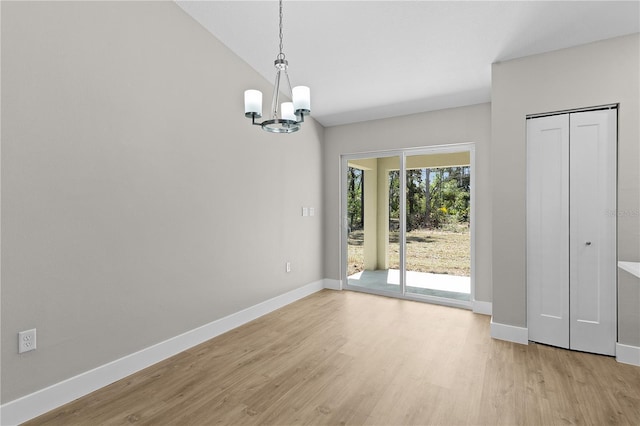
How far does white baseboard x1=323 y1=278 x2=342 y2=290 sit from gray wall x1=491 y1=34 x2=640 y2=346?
231 centimetres

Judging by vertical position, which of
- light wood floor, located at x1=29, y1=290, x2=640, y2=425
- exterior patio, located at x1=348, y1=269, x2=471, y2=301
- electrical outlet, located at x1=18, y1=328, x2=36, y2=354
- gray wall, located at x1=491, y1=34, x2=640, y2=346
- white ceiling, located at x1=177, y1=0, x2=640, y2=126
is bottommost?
light wood floor, located at x1=29, y1=290, x2=640, y2=425

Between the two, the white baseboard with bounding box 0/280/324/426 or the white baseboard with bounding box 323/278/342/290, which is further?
the white baseboard with bounding box 323/278/342/290

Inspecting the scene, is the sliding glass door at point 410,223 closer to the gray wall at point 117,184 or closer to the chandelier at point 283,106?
the gray wall at point 117,184

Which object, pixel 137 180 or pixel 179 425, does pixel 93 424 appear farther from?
pixel 137 180

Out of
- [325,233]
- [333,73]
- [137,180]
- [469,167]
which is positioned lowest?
[325,233]

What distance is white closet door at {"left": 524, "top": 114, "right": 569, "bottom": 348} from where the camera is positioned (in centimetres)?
284

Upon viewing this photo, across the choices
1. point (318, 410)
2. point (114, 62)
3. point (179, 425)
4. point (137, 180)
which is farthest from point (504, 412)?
point (114, 62)

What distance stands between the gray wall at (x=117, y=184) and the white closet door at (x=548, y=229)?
2.84 metres

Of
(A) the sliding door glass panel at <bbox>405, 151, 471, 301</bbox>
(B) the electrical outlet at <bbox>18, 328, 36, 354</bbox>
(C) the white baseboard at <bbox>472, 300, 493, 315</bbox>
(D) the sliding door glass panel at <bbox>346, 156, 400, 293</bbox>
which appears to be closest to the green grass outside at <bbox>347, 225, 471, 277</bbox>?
(A) the sliding door glass panel at <bbox>405, 151, 471, 301</bbox>

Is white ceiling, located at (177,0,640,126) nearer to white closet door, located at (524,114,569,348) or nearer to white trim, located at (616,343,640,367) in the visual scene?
white closet door, located at (524,114,569,348)

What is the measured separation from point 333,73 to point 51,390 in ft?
12.0

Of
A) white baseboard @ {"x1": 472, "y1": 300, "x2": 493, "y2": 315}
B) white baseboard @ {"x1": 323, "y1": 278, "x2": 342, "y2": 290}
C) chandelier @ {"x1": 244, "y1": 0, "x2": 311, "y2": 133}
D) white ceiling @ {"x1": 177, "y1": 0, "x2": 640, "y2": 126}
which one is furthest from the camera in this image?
white baseboard @ {"x1": 323, "y1": 278, "x2": 342, "y2": 290}

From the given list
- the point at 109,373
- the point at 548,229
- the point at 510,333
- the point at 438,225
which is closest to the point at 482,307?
the point at 510,333

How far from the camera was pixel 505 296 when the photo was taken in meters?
3.06
